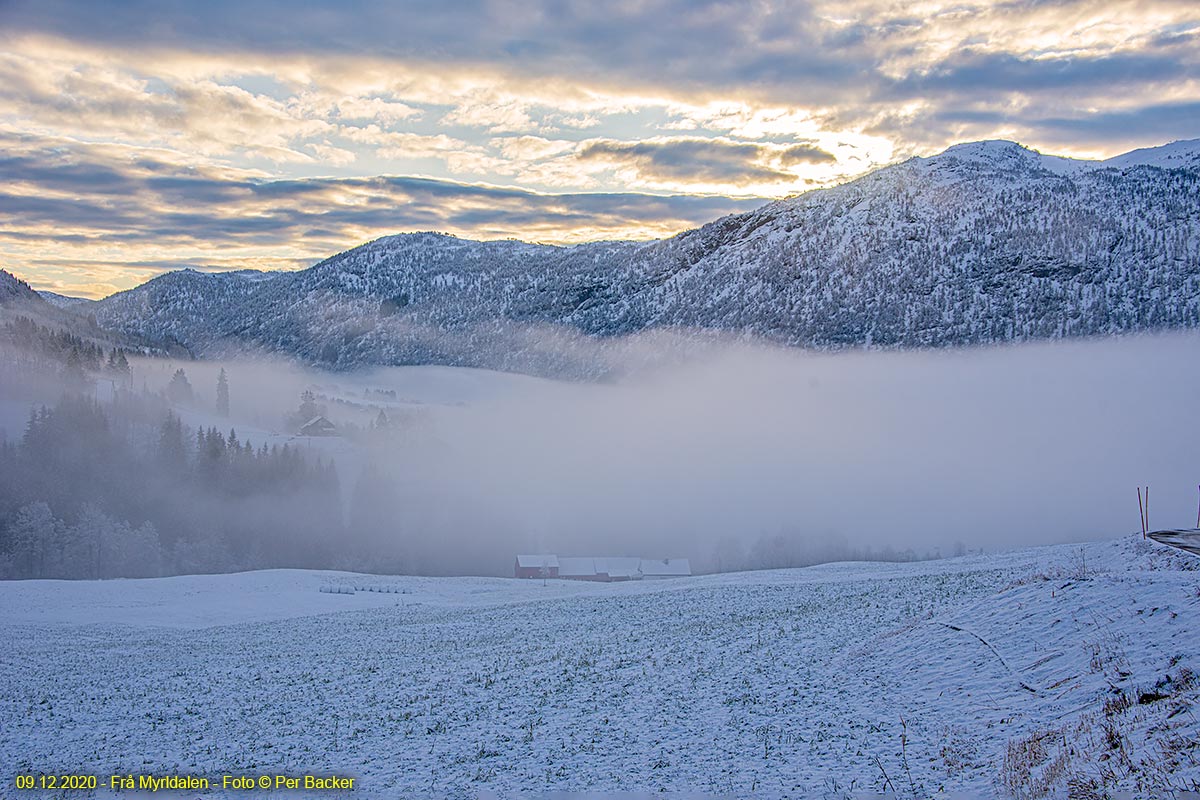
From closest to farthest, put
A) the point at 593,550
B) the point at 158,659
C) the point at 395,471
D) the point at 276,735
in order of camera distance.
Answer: the point at 276,735 < the point at 158,659 < the point at 593,550 < the point at 395,471

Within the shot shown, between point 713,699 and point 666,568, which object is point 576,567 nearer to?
point 666,568

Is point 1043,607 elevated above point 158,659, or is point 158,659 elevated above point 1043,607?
point 1043,607

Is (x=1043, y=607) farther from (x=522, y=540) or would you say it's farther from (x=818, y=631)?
(x=522, y=540)

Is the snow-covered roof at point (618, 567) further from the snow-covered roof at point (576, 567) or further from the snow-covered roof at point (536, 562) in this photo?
the snow-covered roof at point (536, 562)

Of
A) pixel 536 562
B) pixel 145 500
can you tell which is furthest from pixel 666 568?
pixel 145 500

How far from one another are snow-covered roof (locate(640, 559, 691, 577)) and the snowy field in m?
97.1

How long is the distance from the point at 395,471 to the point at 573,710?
163 meters

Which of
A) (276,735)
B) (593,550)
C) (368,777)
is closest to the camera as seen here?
(368,777)

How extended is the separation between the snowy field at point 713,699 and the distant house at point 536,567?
92234 millimetres

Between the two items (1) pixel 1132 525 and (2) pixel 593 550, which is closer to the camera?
(1) pixel 1132 525

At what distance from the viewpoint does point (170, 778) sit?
719 inches

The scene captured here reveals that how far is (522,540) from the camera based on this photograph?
518 ft

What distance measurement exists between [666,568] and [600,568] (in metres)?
10.4

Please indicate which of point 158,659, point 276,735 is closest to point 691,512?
point 158,659
